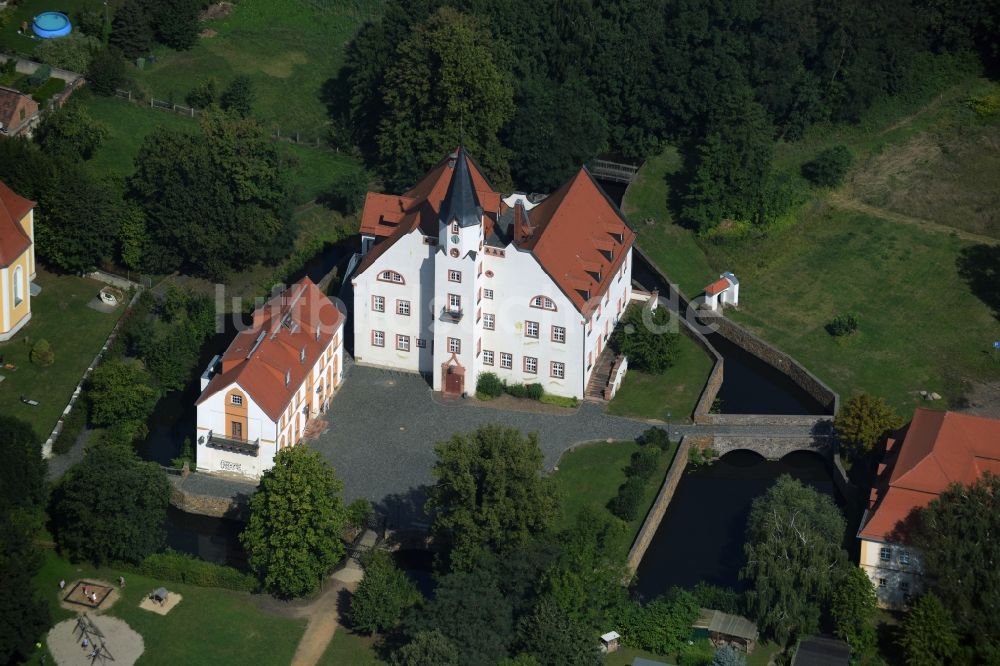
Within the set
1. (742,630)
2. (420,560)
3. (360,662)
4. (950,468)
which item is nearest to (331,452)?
(420,560)

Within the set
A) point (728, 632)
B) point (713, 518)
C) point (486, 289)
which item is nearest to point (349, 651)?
point (728, 632)

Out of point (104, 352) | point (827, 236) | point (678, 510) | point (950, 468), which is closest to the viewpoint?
point (950, 468)

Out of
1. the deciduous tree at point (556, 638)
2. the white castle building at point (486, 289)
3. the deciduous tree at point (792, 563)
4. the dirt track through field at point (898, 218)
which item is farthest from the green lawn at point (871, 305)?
the deciduous tree at point (556, 638)

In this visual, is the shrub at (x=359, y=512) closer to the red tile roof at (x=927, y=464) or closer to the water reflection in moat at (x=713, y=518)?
the water reflection in moat at (x=713, y=518)

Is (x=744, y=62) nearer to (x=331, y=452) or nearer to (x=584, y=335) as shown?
(x=584, y=335)

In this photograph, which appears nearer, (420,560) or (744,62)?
(420,560)
